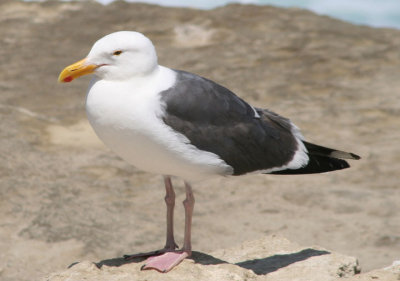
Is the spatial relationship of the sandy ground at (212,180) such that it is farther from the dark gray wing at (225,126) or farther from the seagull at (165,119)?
the seagull at (165,119)

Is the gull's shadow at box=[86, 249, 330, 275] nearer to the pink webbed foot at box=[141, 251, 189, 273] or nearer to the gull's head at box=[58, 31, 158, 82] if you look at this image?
the pink webbed foot at box=[141, 251, 189, 273]

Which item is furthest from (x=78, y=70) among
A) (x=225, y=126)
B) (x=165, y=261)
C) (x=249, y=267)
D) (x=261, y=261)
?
(x=261, y=261)

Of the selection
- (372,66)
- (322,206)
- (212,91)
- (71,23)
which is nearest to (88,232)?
(322,206)

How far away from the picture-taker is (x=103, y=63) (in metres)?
4.96

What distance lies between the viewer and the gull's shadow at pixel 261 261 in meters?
5.46

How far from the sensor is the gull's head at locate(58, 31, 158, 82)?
16.1ft

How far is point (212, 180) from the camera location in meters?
9.70

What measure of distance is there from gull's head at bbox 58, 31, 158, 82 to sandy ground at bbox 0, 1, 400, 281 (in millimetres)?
2985

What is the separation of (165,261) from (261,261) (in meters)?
1.14

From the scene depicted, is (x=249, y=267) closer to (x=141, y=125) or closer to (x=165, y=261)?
(x=165, y=261)

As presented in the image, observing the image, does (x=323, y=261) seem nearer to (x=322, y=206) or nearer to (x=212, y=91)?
(x=212, y=91)

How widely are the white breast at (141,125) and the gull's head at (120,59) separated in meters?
0.06

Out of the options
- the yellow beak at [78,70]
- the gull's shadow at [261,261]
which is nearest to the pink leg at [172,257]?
the gull's shadow at [261,261]

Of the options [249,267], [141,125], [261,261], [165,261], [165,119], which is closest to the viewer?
[141,125]
